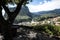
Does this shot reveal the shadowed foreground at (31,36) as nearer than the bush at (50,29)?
Yes

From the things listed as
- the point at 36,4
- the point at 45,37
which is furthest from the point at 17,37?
the point at 36,4

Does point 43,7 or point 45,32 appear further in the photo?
point 43,7

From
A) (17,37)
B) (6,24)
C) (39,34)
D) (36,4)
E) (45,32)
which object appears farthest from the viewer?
(36,4)

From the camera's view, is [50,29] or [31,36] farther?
[50,29]

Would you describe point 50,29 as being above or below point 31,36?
below

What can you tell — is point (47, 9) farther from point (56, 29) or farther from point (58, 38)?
→ point (58, 38)

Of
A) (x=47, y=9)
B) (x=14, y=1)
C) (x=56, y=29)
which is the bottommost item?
(x=47, y=9)

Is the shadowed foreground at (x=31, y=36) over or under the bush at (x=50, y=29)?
over

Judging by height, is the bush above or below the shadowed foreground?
below

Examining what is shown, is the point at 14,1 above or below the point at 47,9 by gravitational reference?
above

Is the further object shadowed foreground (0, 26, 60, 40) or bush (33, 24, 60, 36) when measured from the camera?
bush (33, 24, 60, 36)

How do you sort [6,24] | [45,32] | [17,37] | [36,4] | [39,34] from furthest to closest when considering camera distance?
1. [36,4]
2. [45,32]
3. [39,34]
4. [17,37]
5. [6,24]
